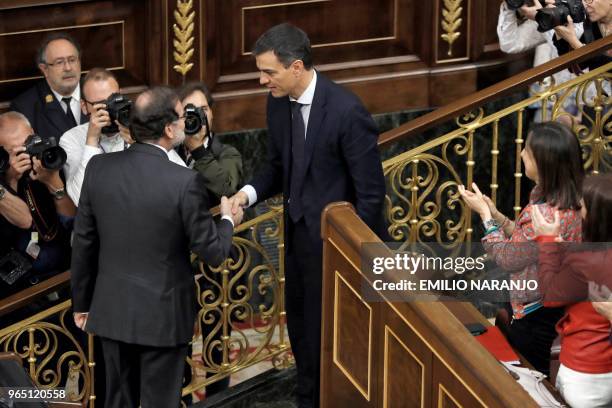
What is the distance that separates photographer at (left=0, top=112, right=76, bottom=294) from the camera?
244 inches

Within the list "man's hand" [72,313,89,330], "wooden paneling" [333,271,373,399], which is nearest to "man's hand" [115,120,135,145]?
"man's hand" [72,313,89,330]

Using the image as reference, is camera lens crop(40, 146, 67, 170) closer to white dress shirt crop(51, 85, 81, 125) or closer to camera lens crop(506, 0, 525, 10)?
white dress shirt crop(51, 85, 81, 125)

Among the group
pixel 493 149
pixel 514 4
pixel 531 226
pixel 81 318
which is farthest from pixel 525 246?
pixel 514 4

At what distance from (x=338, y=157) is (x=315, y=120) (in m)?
0.18

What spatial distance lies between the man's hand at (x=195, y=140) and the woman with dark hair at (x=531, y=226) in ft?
3.99

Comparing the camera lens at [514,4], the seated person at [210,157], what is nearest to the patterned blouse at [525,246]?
the seated person at [210,157]

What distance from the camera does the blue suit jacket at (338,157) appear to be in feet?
18.7

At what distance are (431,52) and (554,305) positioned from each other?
320 centimetres

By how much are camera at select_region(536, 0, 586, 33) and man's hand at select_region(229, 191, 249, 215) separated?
222 centimetres

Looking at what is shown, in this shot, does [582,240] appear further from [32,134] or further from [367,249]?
[32,134]

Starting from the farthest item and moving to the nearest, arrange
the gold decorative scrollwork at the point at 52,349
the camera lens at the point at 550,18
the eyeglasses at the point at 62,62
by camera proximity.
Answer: the camera lens at the point at 550,18, the eyeglasses at the point at 62,62, the gold decorative scrollwork at the point at 52,349

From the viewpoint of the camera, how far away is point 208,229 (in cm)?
525

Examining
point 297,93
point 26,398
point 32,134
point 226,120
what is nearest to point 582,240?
point 297,93

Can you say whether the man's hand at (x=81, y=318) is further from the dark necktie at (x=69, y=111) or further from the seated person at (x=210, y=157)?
the dark necktie at (x=69, y=111)
